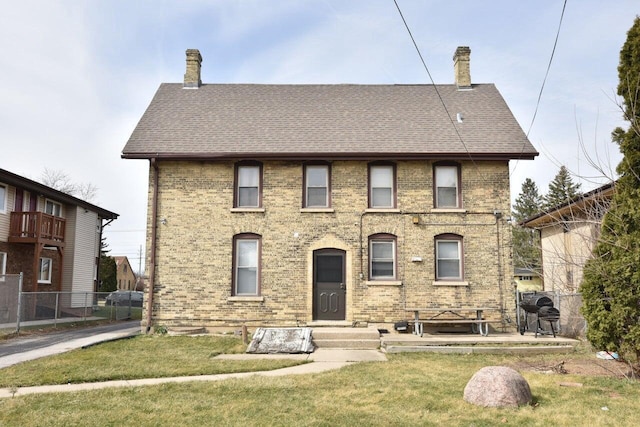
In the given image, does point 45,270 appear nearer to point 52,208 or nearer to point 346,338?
point 52,208

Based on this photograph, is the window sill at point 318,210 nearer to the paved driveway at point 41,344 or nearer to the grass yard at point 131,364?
the grass yard at point 131,364

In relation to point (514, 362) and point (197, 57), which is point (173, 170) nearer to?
point (197, 57)

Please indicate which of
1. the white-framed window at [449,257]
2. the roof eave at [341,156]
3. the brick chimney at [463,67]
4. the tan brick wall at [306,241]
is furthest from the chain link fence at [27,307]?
the brick chimney at [463,67]

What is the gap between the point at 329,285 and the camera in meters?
15.4

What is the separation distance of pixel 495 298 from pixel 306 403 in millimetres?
9369

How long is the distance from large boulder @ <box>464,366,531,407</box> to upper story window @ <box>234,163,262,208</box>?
31.9ft

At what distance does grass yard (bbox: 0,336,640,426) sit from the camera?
6.52m

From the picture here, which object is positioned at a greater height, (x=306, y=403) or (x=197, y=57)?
(x=197, y=57)

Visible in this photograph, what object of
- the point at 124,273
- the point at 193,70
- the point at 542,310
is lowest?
the point at 542,310

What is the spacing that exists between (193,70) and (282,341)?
36.2 ft

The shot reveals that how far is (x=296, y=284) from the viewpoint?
50.1ft

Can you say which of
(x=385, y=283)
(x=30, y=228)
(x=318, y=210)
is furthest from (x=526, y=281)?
(x=30, y=228)

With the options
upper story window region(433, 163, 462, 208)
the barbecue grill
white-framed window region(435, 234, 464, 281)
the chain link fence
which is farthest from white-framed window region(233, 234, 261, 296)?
the barbecue grill

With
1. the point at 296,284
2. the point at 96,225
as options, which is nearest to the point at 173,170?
the point at 296,284
